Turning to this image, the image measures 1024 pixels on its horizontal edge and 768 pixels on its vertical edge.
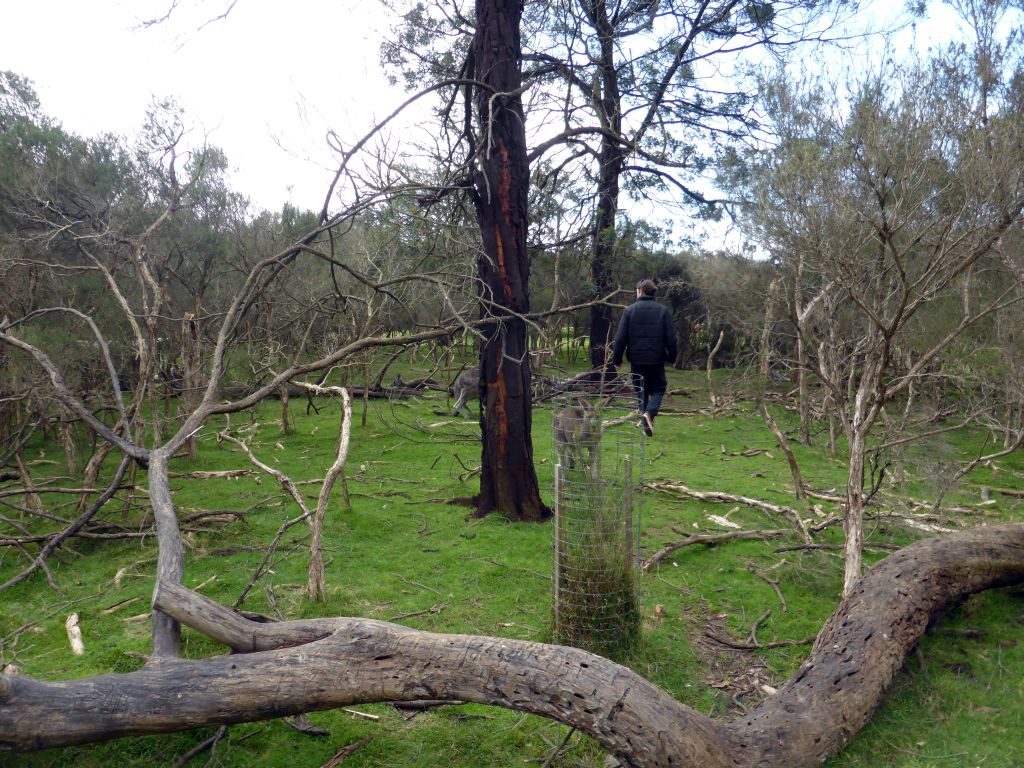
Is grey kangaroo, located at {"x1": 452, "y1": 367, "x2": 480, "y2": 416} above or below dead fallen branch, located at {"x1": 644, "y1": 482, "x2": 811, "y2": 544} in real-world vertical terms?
above

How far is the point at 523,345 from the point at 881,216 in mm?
3280

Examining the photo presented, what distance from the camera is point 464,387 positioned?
13078 mm

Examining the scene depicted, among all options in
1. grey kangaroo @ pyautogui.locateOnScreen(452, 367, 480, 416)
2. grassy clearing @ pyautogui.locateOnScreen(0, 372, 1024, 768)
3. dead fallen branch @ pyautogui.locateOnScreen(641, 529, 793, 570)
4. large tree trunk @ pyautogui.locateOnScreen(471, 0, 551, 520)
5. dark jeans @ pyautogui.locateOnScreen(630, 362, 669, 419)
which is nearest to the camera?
grassy clearing @ pyautogui.locateOnScreen(0, 372, 1024, 768)

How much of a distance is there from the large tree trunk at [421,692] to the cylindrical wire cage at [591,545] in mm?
961

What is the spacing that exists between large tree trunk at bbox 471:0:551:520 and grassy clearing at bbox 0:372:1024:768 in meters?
0.61

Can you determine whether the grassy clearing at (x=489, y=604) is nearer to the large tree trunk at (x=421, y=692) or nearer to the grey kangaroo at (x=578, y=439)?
the large tree trunk at (x=421, y=692)

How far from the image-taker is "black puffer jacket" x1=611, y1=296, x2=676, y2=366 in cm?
674

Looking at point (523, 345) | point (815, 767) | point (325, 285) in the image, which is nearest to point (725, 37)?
point (523, 345)

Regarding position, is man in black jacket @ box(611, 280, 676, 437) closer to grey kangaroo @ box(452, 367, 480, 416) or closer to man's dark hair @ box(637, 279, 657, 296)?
man's dark hair @ box(637, 279, 657, 296)

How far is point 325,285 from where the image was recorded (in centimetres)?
1298

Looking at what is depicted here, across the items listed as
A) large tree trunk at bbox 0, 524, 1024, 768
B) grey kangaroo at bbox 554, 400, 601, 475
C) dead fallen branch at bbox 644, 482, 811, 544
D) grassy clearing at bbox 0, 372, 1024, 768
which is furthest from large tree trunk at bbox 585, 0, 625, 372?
large tree trunk at bbox 0, 524, 1024, 768

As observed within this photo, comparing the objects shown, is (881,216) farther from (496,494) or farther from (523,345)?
(496,494)

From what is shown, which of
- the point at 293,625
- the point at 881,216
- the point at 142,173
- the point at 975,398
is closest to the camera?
the point at 293,625

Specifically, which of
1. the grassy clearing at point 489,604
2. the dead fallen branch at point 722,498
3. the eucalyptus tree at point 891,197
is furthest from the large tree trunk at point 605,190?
the eucalyptus tree at point 891,197
